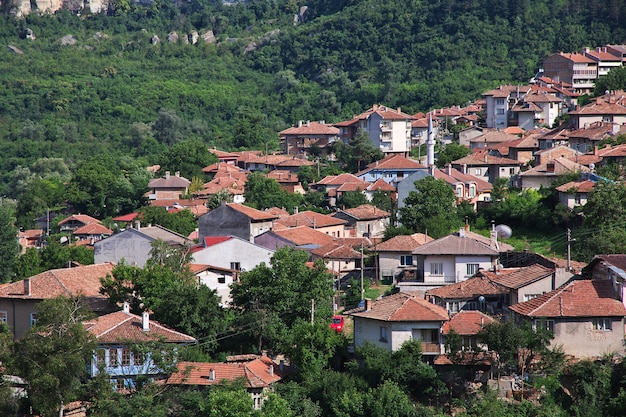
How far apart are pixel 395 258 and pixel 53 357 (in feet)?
49.3

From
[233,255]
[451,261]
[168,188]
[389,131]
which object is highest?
[389,131]

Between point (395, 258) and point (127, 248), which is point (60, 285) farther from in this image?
point (395, 258)

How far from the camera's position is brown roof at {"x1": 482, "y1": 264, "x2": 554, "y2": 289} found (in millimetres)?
33781

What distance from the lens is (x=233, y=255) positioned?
42062 millimetres

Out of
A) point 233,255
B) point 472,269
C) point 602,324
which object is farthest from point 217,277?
point 602,324

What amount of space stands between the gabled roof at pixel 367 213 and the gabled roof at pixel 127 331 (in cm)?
2062

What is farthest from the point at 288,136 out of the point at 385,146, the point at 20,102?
the point at 20,102

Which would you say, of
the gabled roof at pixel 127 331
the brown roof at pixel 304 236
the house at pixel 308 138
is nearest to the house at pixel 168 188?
the house at pixel 308 138

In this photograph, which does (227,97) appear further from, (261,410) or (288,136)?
(261,410)

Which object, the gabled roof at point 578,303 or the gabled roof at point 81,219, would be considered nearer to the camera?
the gabled roof at point 578,303

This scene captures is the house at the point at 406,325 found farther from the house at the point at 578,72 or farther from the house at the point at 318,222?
the house at the point at 578,72

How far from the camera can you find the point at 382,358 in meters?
31.0

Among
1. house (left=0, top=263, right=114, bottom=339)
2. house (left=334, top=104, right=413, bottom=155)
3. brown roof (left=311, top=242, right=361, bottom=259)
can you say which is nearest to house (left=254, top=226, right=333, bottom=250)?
brown roof (left=311, top=242, right=361, bottom=259)

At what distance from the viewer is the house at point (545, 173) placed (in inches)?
2013
